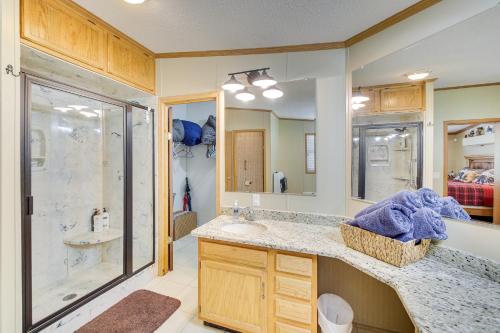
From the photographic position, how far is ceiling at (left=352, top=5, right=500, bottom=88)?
1143 mm

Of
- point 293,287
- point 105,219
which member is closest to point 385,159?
point 293,287

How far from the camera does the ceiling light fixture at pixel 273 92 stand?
7.07 feet

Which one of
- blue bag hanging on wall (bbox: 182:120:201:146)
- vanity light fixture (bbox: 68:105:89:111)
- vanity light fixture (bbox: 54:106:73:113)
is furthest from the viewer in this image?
blue bag hanging on wall (bbox: 182:120:201:146)

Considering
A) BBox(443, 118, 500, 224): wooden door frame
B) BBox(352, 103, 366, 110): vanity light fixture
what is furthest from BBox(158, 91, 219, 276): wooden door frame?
BBox(443, 118, 500, 224): wooden door frame

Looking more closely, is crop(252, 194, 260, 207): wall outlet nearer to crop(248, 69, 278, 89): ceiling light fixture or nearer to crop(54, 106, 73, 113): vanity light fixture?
crop(248, 69, 278, 89): ceiling light fixture

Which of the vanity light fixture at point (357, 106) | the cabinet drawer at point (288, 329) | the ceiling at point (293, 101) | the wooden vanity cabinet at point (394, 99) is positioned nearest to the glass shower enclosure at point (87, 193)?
the ceiling at point (293, 101)

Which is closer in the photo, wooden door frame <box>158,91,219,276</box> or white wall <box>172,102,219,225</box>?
wooden door frame <box>158,91,219,276</box>

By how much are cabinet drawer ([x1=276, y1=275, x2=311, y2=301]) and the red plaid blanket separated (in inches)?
40.3

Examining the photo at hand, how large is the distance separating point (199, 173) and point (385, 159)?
124 inches

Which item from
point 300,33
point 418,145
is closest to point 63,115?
point 300,33

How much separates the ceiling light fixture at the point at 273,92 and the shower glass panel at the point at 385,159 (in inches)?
29.8

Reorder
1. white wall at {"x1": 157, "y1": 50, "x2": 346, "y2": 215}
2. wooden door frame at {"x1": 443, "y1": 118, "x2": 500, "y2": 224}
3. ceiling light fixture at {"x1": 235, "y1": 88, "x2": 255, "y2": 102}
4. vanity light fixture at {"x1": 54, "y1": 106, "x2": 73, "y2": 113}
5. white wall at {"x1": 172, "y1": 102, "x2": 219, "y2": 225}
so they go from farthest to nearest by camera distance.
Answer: white wall at {"x1": 172, "y1": 102, "x2": 219, "y2": 225} → vanity light fixture at {"x1": 54, "y1": 106, "x2": 73, "y2": 113} → ceiling light fixture at {"x1": 235, "y1": 88, "x2": 255, "y2": 102} → white wall at {"x1": 157, "y1": 50, "x2": 346, "y2": 215} → wooden door frame at {"x1": 443, "y1": 118, "x2": 500, "y2": 224}

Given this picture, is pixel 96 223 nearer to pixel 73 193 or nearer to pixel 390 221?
pixel 73 193

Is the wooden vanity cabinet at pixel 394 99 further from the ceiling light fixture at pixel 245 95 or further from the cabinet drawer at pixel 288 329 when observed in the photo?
the cabinet drawer at pixel 288 329
